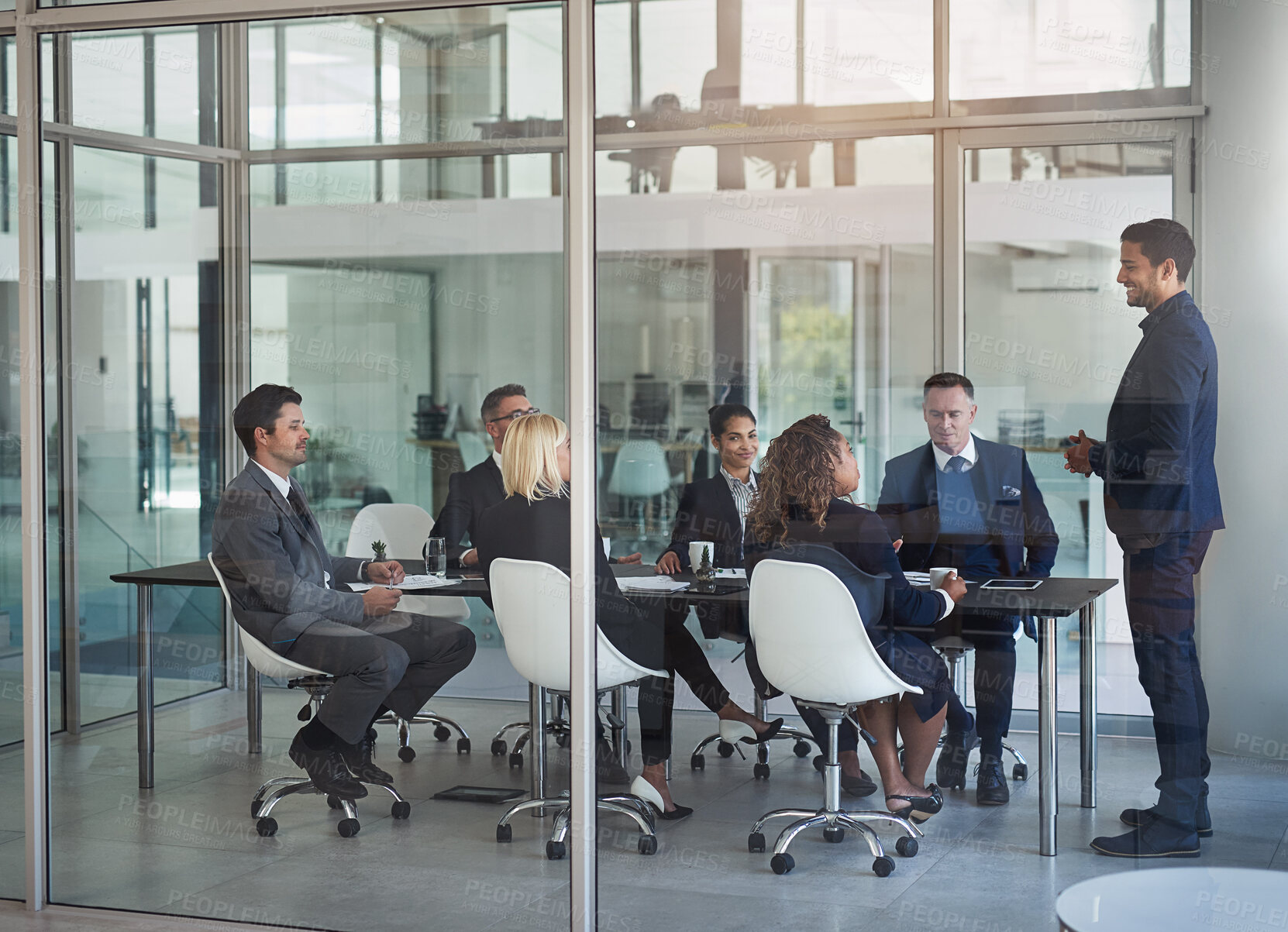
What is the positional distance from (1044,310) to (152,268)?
3.41 metres

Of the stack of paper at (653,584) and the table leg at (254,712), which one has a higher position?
the stack of paper at (653,584)

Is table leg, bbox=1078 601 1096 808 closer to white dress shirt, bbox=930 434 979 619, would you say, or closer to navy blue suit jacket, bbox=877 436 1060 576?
navy blue suit jacket, bbox=877 436 1060 576

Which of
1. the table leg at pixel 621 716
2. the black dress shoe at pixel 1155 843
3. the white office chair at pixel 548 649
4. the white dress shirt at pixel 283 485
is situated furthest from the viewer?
the white dress shirt at pixel 283 485

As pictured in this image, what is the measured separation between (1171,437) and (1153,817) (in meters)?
1.01

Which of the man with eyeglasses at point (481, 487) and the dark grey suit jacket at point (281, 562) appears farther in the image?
the dark grey suit jacket at point (281, 562)

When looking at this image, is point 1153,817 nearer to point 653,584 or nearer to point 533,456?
point 653,584

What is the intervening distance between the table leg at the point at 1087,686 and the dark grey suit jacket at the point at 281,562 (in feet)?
6.88

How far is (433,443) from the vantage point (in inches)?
156

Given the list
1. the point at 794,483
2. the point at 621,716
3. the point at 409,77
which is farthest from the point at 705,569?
the point at 409,77

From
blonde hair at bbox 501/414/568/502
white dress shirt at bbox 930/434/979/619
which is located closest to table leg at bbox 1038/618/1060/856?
white dress shirt at bbox 930/434/979/619

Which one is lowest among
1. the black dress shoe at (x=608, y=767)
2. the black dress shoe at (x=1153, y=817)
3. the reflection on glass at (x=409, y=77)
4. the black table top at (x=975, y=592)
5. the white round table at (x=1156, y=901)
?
the black dress shoe at (x=1153, y=817)

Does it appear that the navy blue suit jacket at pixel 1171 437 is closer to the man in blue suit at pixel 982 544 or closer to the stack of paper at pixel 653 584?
the man in blue suit at pixel 982 544

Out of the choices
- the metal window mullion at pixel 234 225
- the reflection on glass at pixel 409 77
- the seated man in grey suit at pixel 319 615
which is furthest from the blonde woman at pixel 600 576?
the metal window mullion at pixel 234 225

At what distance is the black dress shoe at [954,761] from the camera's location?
405cm
